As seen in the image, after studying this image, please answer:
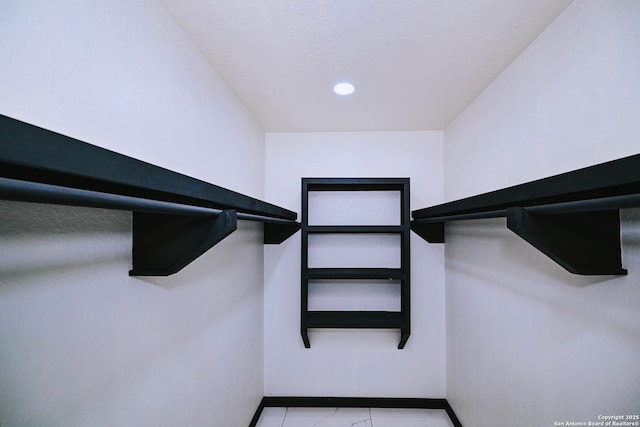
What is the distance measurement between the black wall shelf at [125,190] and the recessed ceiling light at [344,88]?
29.6 inches

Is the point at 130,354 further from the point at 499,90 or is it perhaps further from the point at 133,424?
the point at 499,90

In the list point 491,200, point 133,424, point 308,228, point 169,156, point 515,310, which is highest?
point 169,156

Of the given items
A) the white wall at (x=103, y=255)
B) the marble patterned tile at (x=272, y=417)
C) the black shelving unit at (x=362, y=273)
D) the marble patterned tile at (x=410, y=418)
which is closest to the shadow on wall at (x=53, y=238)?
the white wall at (x=103, y=255)

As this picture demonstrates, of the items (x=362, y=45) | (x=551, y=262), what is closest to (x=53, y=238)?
(x=362, y=45)

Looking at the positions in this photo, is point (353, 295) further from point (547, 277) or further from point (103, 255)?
point (103, 255)

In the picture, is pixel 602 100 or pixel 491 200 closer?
pixel 602 100

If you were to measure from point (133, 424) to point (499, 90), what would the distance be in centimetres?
184

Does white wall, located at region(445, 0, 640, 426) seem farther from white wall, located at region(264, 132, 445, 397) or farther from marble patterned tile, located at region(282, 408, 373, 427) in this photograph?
marble patterned tile, located at region(282, 408, 373, 427)

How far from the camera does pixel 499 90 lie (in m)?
1.33

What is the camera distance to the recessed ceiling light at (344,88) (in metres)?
1.41

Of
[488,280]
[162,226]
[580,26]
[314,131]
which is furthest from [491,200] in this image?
[314,131]

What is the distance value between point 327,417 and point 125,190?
1.95 meters

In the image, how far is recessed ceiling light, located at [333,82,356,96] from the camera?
55.3 inches

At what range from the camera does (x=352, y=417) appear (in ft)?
6.13
